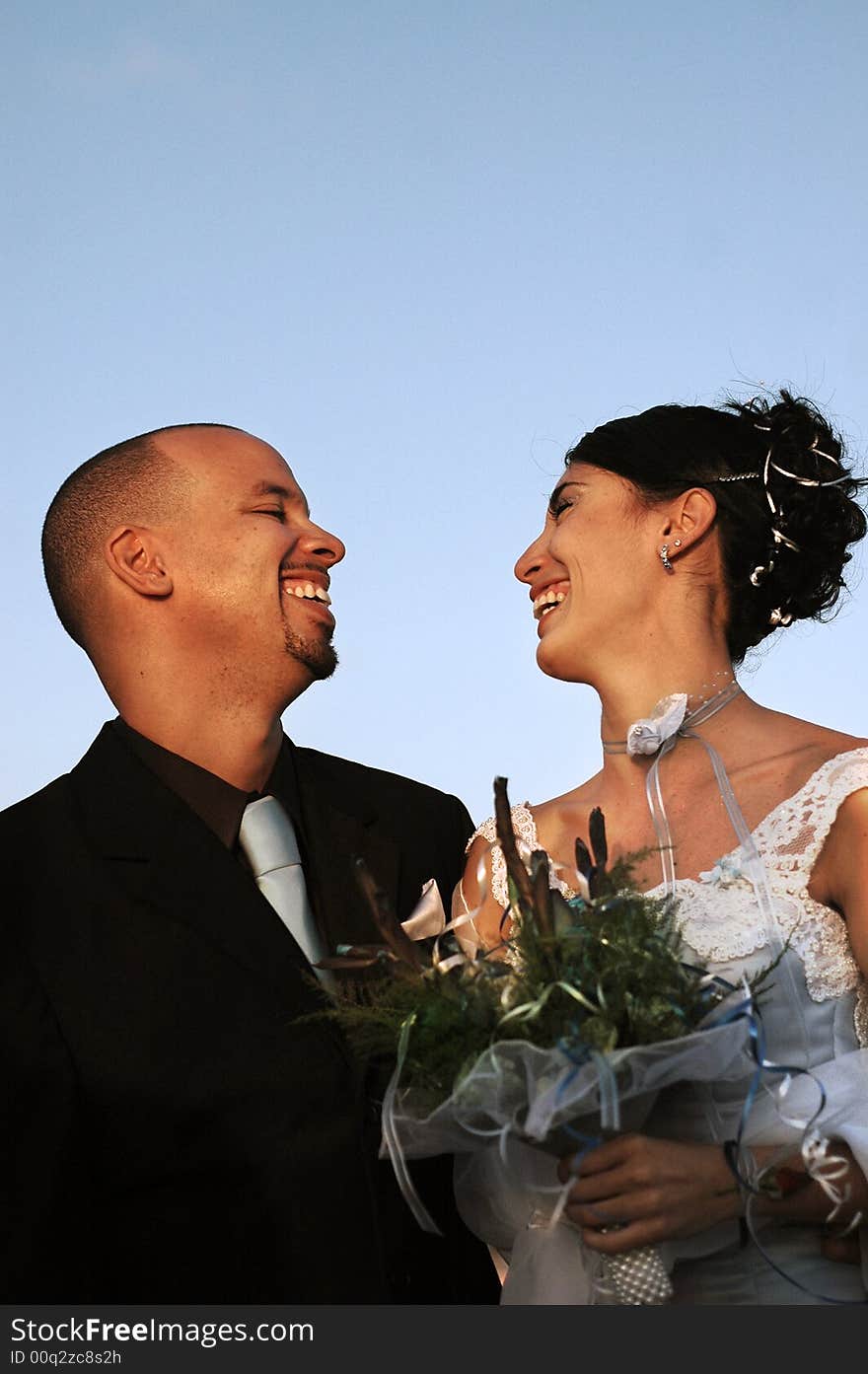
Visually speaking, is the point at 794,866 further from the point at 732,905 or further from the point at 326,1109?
the point at 326,1109

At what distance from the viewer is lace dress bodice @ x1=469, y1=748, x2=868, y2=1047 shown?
158 inches

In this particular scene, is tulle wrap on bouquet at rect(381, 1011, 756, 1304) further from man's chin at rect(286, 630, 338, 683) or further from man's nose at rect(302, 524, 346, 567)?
man's nose at rect(302, 524, 346, 567)

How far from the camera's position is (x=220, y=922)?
4.61 meters

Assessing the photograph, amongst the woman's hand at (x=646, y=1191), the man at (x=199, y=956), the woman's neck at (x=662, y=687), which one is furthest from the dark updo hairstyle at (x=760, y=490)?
the woman's hand at (x=646, y=1191)

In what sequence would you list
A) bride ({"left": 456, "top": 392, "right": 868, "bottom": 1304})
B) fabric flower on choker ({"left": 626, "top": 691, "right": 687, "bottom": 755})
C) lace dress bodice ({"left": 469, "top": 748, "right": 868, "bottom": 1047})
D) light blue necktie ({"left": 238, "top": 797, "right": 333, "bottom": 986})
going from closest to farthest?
bride ({"left": 456, "top": 392, "right": 868, "bottom": 1304}) < lace dress bodice ({"left": 469, "top": 748, "right": 868, "bottom": 1047}) < fabric flower on choker ({"left": 626, "top": 691, "right": 687, "bottom": 755}) < light blue necktie ({"left": 238, "top": 797, "right": 333, "bottom": 986})


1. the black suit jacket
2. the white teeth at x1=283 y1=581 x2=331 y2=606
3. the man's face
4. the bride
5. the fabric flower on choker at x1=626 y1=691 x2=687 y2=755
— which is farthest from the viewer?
the white teeth at x1=283 y1=581 x2=331 y2=606

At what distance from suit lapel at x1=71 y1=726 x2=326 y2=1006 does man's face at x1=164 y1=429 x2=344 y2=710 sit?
1.88 ft

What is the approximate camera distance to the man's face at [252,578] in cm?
532

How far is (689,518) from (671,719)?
0.67 meters

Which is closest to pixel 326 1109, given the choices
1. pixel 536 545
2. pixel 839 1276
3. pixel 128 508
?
pixel 839 1276

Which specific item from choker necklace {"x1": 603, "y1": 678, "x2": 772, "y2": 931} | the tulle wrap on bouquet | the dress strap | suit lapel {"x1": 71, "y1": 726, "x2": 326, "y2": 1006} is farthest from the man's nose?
the tulle wrap on bouquet

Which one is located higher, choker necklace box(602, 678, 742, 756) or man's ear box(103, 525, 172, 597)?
man's ear box(103, 525, 172, 597)

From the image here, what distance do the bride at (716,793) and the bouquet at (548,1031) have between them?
172 mm

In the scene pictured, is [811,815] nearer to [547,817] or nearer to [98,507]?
[547,817]
